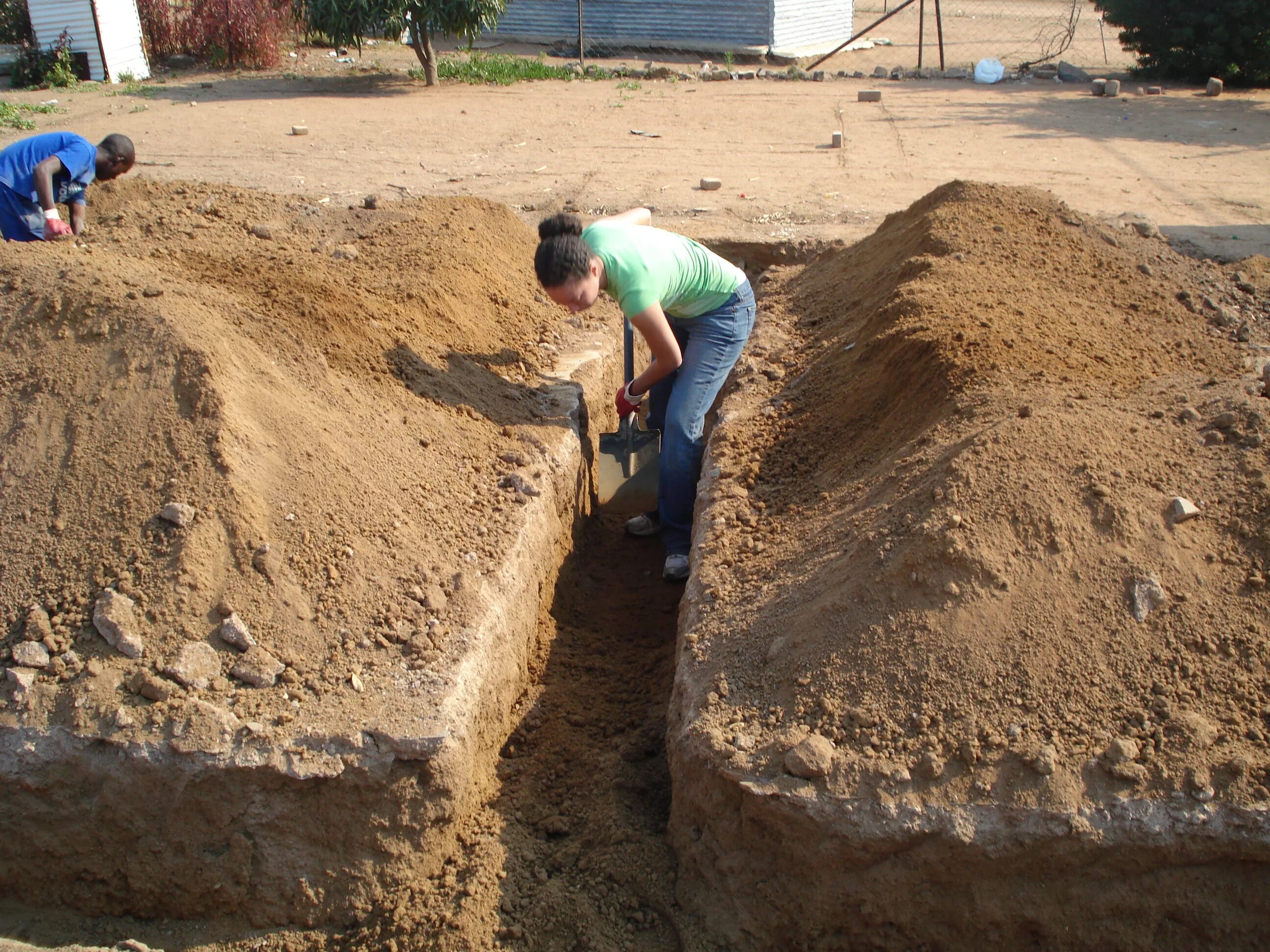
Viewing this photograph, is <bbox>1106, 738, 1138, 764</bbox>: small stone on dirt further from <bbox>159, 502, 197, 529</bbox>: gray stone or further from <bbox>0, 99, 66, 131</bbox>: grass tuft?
<bbox>0, 99, 66, 131</bbox>: grass tuft

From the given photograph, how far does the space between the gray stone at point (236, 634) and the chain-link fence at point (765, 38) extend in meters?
12.4

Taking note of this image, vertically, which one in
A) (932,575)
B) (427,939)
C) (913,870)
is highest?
(932,575)

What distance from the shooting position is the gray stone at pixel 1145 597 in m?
2.55

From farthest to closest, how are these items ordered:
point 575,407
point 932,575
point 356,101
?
1. point 356,101
2. point 575,407
3. point 932,575

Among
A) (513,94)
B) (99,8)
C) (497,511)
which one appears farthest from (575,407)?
(99,8)

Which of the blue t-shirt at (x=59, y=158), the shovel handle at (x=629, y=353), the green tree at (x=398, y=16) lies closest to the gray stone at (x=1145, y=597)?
the shovel handle at (x=629, y=353)

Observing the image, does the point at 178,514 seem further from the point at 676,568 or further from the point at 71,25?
the point at 71,25

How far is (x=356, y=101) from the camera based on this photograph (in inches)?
453

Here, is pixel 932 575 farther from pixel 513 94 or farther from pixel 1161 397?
pixel 513 94

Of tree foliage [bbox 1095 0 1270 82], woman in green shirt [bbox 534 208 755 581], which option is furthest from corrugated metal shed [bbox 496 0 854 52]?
woman in green shirt [bbox 534 208 755 581]

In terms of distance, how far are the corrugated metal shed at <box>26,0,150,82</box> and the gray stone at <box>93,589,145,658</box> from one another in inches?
488

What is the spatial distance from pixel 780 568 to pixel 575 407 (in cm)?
147

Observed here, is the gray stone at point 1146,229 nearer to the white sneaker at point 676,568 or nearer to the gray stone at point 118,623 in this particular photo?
the white sneaker at point 676,568

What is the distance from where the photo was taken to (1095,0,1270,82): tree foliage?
37.1 ft
